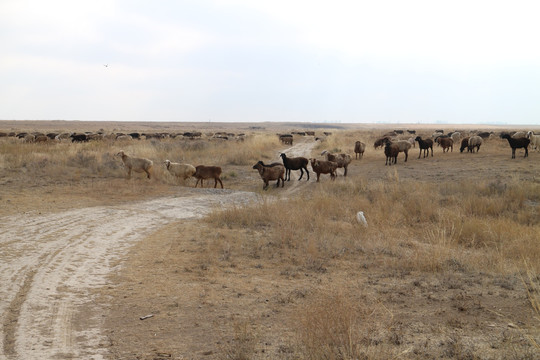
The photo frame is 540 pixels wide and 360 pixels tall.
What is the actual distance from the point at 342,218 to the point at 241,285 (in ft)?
19.4

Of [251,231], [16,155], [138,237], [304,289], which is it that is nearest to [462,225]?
[251,231]

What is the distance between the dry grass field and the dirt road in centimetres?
3

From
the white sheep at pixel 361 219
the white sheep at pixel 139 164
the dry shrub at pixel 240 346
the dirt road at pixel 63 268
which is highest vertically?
the white sheep at pixel 139 164

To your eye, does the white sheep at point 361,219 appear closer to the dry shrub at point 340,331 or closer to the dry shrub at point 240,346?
the dry shrub at point 340,331

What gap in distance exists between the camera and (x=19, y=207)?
12750 millimetres

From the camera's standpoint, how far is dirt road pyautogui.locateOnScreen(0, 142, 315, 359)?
16.3 ft

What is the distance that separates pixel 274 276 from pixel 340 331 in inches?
123

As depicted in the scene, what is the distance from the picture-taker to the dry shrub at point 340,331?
4.22 m

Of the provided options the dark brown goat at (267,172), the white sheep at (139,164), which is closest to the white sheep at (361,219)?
the dark brown goat at (267,172)

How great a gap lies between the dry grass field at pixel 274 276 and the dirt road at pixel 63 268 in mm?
31

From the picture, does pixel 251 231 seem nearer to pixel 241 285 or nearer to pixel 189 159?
pixel 241 285

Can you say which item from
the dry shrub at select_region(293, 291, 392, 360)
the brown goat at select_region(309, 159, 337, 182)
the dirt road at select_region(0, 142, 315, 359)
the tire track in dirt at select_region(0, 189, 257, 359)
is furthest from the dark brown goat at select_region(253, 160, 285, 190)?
the dry shrub at select_region(293, 291, 392, 360)

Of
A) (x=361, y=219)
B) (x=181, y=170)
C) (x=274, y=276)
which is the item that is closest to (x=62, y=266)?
(x=274, y=276)

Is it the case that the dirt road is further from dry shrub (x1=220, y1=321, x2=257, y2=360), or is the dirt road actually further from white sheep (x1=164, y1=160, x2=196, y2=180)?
white sheep (x1=164, y1=160, x2=196, y2=180)
